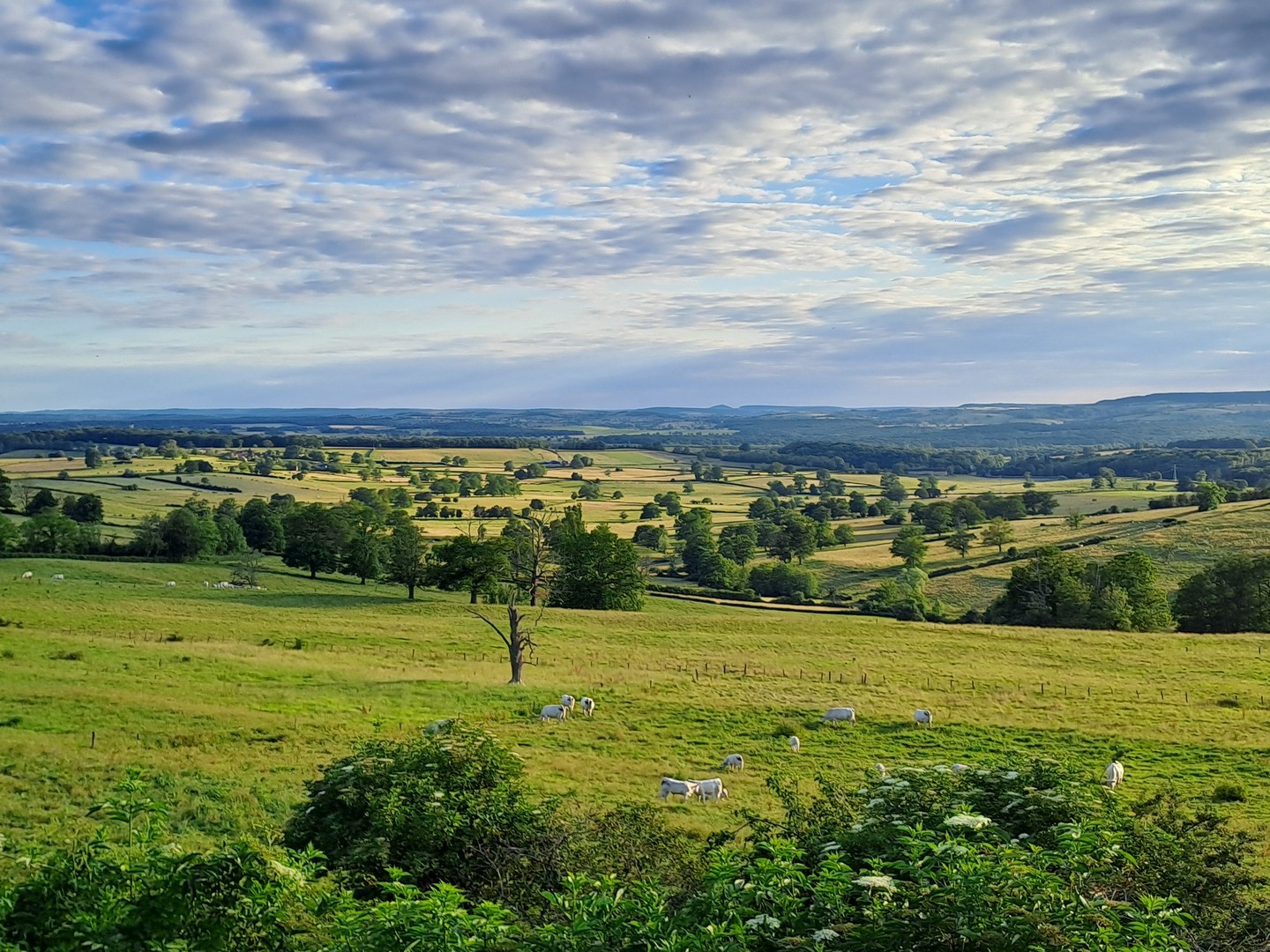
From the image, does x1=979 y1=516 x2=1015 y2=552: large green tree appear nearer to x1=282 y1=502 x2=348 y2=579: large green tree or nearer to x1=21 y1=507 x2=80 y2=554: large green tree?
x1=282 y1=502 x2=348 y2=579: large green tree

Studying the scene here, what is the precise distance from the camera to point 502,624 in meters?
58.0

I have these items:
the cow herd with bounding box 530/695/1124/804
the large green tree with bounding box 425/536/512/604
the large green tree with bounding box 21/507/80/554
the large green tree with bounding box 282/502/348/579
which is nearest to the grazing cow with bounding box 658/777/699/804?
the cow herd with bounding box 530/695/1124/804

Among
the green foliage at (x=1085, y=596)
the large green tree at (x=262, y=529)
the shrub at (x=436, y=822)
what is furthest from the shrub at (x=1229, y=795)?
the large green tree at (x=262, y=529)

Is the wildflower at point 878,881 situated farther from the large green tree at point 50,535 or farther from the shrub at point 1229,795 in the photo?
the large green tree at point 50,535

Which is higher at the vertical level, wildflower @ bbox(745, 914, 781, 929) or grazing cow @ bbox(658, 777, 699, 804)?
wildflower @ bbox(745, 914, 781, 929)

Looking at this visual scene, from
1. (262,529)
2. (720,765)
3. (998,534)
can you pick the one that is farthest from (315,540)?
(998,534)

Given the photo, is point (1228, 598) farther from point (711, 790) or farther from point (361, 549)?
point (361, 549)

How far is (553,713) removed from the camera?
3156cm

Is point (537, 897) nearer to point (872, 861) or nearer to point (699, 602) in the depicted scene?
point (872, 861)

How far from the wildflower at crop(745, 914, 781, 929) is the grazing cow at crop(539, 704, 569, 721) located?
24.1 metres

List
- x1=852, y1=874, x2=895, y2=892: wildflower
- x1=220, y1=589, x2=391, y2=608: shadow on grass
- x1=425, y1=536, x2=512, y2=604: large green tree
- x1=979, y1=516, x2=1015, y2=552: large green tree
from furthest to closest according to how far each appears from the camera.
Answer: x1=979, y1=516, x2=1015, y2=552: large green tree < x1=425, y1=536, x2=512, y2=604: large green tree < x1=220, y1=589, x2=391, y2=608: shadow on grass < x1=852, y1=874, x2=895, y2=892: wildflower

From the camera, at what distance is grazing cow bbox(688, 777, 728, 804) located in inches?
890

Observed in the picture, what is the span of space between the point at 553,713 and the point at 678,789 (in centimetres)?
968

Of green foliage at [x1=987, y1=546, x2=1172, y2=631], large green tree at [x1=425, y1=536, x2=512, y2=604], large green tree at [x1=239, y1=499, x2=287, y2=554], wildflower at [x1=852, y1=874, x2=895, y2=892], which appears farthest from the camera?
large green tree at [x1=239, y1=499, x2=287, y2=554]
